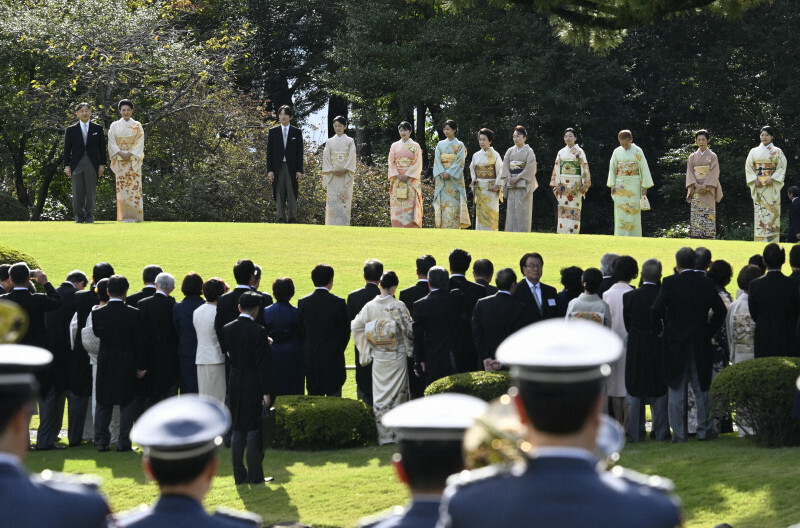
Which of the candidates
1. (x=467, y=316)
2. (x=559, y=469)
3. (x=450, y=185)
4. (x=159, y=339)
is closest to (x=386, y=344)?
(x=467, y=316)

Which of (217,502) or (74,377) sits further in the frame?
(74,377)

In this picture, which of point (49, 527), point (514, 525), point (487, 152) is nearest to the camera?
point (514, 525)

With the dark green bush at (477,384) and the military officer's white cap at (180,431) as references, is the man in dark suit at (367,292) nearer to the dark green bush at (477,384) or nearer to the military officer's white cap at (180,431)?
the dark green bush at (477,384)

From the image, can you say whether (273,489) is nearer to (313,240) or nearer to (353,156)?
(313,240)

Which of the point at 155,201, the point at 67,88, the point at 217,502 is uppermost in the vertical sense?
the point at 67,88

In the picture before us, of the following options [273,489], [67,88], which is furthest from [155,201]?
[273,489]

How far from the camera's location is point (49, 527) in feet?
8.62

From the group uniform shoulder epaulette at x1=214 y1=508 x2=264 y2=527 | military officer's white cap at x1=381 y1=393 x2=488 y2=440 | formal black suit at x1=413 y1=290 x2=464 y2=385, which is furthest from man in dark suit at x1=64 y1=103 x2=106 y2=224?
military officer's white cap at x1=381 y1=393 x2=488 y2=440

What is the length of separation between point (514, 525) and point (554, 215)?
97.0 feet

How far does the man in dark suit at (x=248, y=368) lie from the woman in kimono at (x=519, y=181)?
486 inches

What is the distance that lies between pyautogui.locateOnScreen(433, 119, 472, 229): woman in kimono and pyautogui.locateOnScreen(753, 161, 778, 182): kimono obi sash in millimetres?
5319

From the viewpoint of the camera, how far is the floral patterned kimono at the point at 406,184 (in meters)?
20.4

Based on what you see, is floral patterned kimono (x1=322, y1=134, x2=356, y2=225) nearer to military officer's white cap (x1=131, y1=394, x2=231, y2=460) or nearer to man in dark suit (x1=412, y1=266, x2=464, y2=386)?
man in dark suit (x1=412, y1=266, x2=464, y2=386)

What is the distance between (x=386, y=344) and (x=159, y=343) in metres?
2.03
